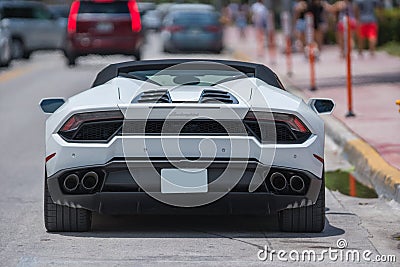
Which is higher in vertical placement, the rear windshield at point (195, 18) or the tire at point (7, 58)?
the tire at point (7, 58)

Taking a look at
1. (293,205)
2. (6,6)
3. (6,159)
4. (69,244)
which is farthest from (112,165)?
(6,6)

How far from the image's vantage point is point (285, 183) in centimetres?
727

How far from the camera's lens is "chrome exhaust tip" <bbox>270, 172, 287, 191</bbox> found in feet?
23.6

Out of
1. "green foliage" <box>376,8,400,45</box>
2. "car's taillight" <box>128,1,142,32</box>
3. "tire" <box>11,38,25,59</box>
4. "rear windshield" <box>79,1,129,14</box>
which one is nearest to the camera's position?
"car's taillight" <box>128,1,142,32</box>

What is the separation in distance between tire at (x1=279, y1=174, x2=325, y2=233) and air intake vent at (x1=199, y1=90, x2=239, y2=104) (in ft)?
2.79

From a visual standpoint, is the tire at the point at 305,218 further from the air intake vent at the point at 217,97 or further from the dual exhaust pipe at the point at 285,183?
the air intake vent at the point at 217,97

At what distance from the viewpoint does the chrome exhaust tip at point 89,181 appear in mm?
7175

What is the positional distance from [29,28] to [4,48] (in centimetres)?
510

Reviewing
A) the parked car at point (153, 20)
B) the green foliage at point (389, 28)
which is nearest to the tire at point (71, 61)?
the green foliage at point (389, 28)

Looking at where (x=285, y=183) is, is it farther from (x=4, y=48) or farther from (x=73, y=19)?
(x=4, y=48)

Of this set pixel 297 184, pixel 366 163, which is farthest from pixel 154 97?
pixel 366 163

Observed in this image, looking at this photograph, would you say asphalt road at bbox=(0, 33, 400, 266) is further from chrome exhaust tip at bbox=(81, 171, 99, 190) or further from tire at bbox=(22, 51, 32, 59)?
tire at bbox=(22, 51, 32, 59)

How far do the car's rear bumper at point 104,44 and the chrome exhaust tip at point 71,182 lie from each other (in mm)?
21642

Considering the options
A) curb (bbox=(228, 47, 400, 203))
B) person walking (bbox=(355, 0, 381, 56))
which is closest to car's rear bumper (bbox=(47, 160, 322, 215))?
curb (bbox=(228, 47, 400, 203))
